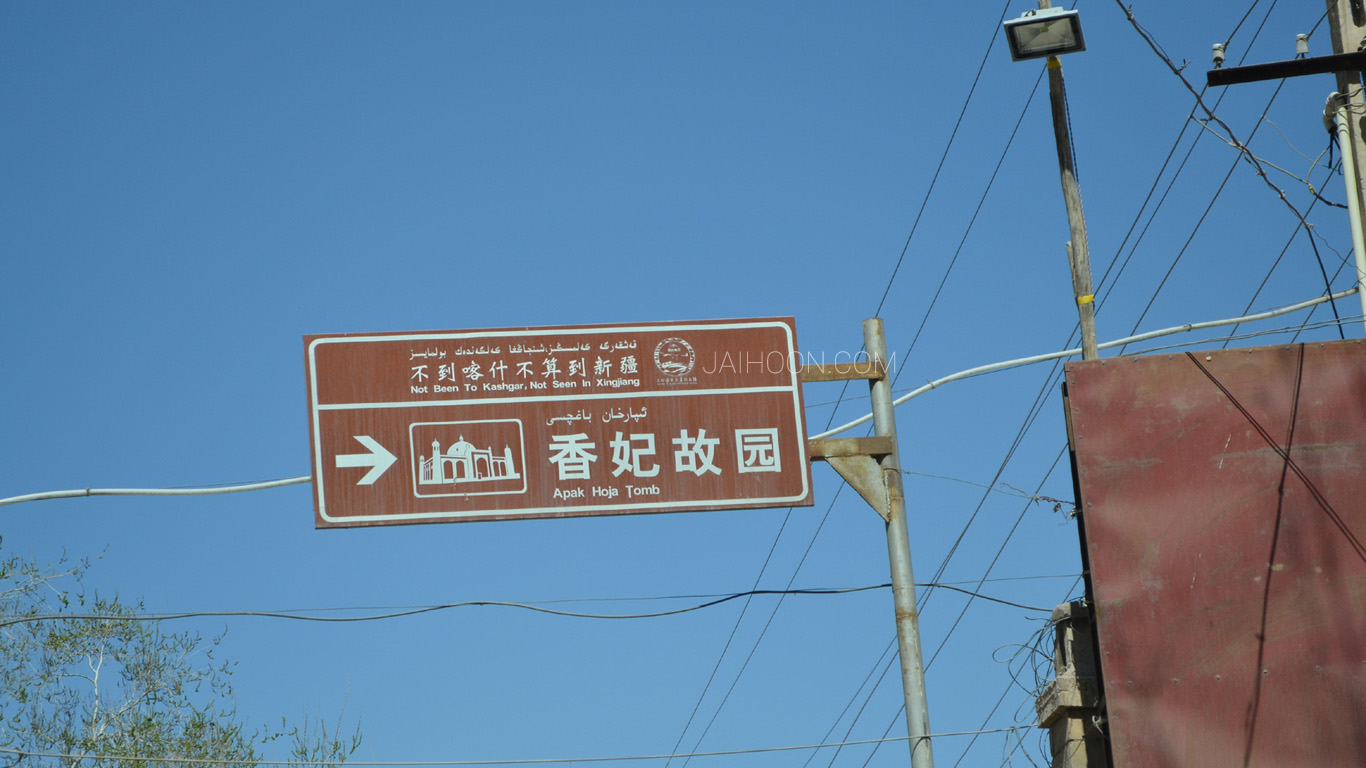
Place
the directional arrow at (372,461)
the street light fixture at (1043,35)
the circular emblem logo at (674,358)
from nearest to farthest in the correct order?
the street light fixture at (1043,35) < the directional arrow at (372,461) < the circular emblem logo at (674,358)

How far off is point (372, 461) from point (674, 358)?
2177mm

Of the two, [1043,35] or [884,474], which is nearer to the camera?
[1043,35]

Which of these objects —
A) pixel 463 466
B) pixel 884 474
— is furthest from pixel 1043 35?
pixel 463 466

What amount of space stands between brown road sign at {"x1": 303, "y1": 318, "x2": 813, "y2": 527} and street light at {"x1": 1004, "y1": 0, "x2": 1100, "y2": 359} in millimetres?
2010

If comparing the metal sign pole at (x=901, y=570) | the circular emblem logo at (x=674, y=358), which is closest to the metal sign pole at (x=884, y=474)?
the metal sign pole at (x=901, y=570)

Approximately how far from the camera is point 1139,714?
29.1ft

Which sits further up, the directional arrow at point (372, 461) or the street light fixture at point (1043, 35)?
the street light fixture at point (1043, 35)

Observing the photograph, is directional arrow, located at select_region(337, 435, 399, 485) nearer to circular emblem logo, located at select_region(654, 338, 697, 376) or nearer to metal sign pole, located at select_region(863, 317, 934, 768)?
circular emblem logo, located at select_region(654, 338, 697, 376)

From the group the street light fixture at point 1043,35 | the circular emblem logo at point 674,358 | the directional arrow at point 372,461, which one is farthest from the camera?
the circular emblem logo at point 674,358

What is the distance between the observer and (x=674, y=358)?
10.3 metres

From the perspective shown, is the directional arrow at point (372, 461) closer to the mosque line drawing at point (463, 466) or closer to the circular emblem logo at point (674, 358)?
the mosque line drawing at point (463, 466)

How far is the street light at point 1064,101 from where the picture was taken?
30.0 ft

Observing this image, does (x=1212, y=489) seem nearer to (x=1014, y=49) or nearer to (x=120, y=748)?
(x=1014, y=49)

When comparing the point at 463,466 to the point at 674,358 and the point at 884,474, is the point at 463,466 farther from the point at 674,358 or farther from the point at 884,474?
the point at 884,474
